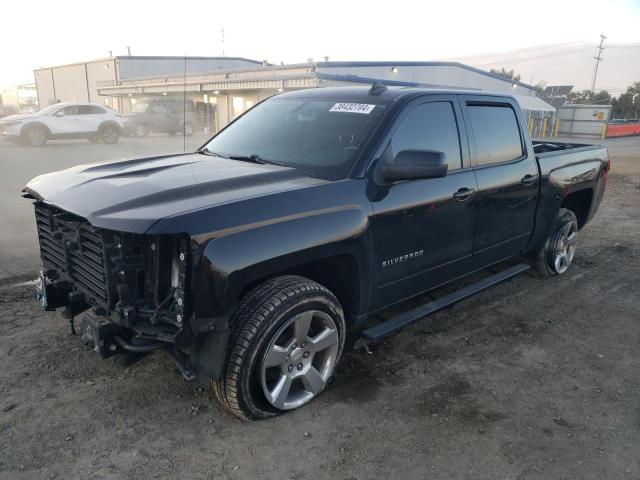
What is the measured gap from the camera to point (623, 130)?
39469mm

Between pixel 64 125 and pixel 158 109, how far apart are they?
18.7 feet

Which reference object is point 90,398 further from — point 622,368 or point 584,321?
point 584,321

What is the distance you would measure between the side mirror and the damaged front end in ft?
4.35

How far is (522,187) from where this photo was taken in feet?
14.4

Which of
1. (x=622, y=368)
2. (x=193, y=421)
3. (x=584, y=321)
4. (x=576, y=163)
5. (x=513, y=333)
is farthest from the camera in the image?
(x=576, y=163)

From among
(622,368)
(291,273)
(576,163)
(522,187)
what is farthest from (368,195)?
(576,163)

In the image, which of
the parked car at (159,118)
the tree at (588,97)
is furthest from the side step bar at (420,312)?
the tree at (588,97)

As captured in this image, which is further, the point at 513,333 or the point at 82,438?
the point at 513,333

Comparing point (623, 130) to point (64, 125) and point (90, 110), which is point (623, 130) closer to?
point (90, 110)

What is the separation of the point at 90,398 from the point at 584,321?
4.03 metres

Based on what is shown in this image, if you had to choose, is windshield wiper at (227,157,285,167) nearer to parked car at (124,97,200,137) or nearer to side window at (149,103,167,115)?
parked car at (124,97,200,137)

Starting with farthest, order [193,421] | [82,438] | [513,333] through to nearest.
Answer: [513,333], [193,421], [82,438]

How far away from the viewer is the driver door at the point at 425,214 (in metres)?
3.23

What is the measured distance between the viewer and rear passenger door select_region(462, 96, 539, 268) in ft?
12.9
